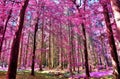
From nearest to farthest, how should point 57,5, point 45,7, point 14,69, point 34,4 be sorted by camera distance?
point 14,69 → point 34,4 → point 45,7 → point 57,5

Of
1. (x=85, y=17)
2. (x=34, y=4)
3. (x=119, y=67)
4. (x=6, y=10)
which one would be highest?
(x=34, y=4)

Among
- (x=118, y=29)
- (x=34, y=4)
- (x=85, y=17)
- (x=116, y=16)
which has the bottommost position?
(x=118, y=29)

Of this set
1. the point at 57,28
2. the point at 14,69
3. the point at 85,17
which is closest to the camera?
the point at 14,69

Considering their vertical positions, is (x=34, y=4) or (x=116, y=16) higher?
(x=34, y=4)

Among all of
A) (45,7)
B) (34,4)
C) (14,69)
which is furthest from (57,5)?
(14,69)

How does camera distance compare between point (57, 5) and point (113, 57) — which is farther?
point (57, 5)

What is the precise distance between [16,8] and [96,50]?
35.7m

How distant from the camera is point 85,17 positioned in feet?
47.0

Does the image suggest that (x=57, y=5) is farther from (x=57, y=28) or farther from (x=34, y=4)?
(x=57, y=28)

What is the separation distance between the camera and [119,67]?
9883 mm

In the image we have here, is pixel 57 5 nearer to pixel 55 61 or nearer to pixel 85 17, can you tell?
pixel 85 17

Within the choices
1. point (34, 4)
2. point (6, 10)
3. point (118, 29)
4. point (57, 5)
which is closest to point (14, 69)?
point (118, 29)

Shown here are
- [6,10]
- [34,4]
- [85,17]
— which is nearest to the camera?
[85,17]

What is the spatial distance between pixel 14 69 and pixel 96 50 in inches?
1735
